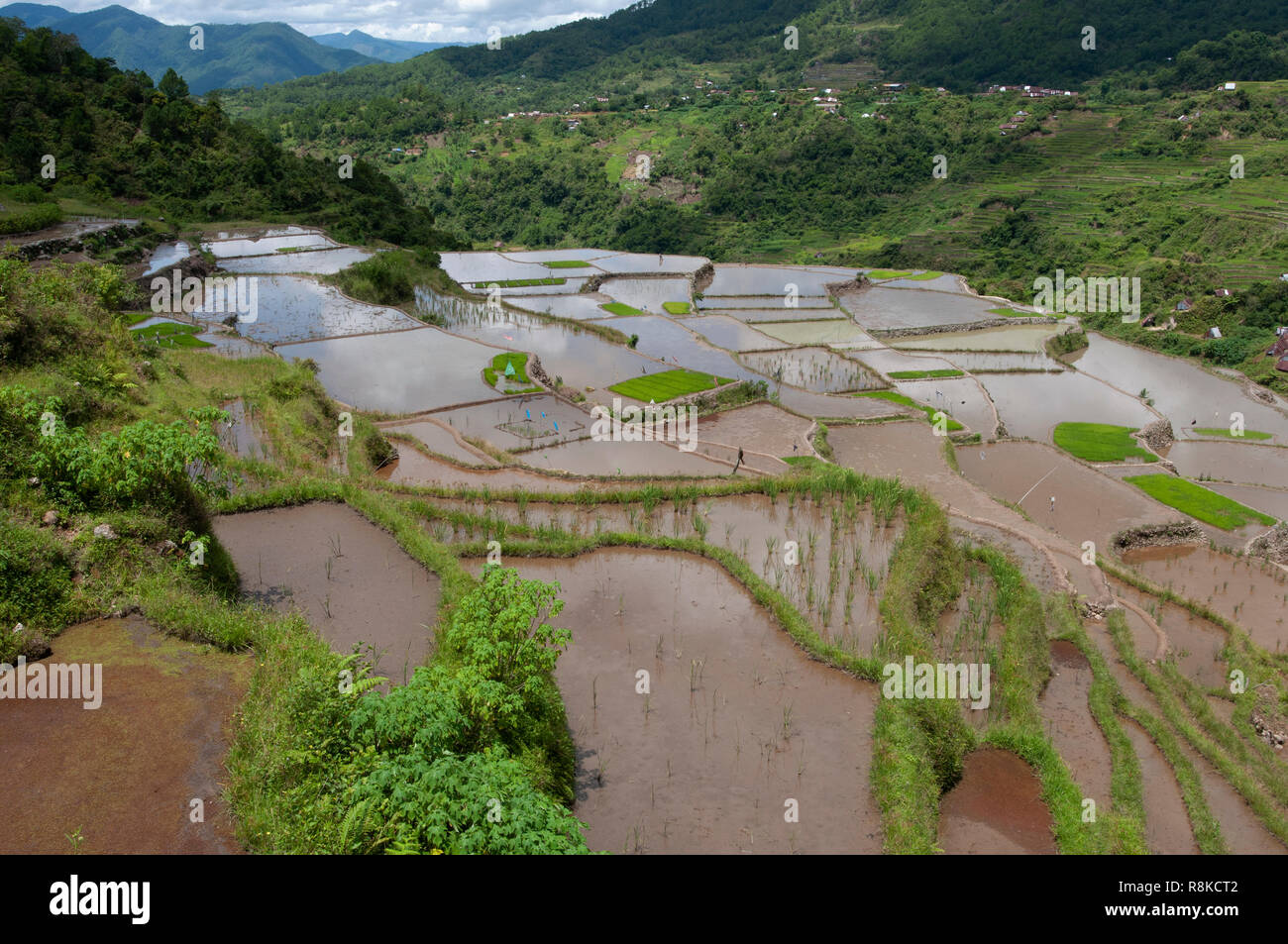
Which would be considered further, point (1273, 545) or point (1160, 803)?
point (1273, 545)

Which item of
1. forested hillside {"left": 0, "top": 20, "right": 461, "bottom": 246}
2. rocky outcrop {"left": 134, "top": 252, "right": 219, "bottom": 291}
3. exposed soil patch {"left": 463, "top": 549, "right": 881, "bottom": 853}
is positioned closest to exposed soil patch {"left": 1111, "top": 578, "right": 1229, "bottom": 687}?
exposed soil patch {"left": 463, "top": 549, "right": 881, "bottom": 853}

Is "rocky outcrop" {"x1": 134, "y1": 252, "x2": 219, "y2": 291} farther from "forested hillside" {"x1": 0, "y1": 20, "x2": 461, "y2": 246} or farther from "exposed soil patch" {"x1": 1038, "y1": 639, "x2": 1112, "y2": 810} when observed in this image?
"exposed soil patch" {"x1": 1038, "y1": 639, "x2": 1112, "y2": 810}

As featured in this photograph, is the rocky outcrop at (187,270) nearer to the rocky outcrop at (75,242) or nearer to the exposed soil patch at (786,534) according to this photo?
the rocky outcrop at (75,242)

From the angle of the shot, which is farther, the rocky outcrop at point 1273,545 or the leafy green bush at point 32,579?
the rocky outcrop at point 1273,545

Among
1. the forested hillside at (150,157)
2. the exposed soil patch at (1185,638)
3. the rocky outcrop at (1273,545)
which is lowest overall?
the exposed soil patch at (1185,638)

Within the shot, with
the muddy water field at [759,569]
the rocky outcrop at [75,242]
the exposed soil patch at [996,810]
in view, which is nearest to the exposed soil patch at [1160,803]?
the muddy water field at [759,569]

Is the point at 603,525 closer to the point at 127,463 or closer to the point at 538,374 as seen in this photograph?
the point at 127,463

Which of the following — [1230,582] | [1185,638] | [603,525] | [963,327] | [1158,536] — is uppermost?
[963,327]

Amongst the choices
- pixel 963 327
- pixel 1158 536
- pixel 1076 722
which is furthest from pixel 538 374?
pixel 963 327
